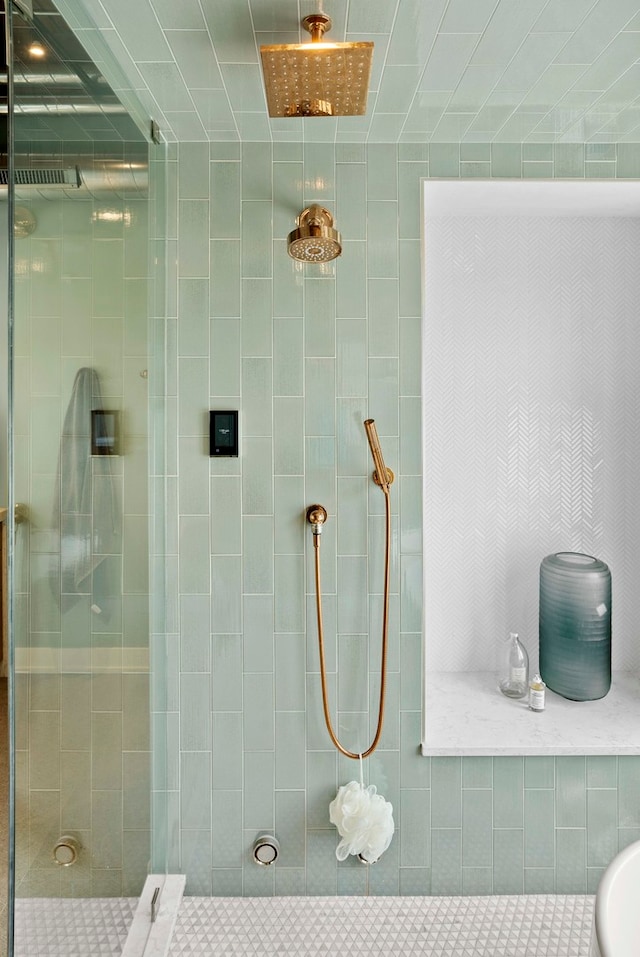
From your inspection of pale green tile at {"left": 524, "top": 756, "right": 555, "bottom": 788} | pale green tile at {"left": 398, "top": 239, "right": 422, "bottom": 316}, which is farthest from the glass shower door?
pale green tile at {"left": 524, "top": 756, "right": 555, "bottom": 788}

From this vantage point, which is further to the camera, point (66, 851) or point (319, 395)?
point (319, 395)

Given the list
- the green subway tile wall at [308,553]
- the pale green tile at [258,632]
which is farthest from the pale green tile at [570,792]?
the pale green tile at [258,632]

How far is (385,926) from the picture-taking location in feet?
5.71

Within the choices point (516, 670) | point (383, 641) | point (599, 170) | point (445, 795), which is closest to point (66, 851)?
point (383, 641)

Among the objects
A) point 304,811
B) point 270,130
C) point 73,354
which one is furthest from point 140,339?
point 304,811

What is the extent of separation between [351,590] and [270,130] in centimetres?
135

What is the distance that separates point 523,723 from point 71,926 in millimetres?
1324

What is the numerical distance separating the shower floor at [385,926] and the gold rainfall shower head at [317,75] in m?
2.17

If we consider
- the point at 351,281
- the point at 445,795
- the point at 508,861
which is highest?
the point at 351,281

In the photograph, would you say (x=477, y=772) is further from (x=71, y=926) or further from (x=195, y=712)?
(x=71, y=926)

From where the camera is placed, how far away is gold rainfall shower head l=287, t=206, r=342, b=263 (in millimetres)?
1582

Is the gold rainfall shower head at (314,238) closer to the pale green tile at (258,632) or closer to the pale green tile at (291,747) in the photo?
the pale green tile at (258,632)

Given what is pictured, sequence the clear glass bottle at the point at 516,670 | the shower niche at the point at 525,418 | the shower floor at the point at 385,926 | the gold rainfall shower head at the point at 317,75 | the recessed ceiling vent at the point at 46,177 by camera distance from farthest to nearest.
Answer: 1. the shower niche at the point at 525,418
2. the clear glass bottle at the point at 516,670
3. the shower floor at the point at 385,926
4. the gold rainfall shower head at the point at 317,75
5. the recessed ceiling vent at the point at 46,177

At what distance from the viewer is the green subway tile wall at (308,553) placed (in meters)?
1.80
